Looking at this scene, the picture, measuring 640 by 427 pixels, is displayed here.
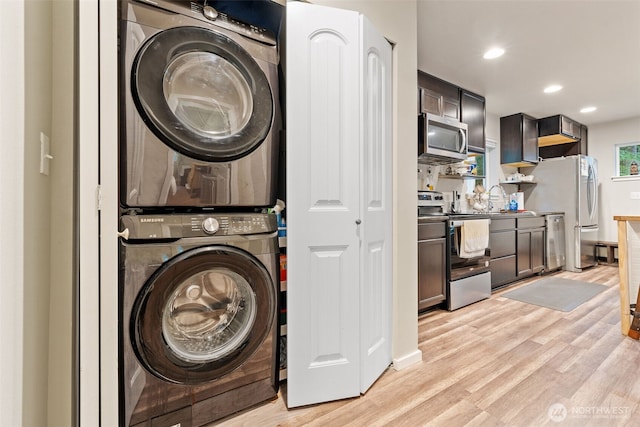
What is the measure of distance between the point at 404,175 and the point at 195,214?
1.21 metres

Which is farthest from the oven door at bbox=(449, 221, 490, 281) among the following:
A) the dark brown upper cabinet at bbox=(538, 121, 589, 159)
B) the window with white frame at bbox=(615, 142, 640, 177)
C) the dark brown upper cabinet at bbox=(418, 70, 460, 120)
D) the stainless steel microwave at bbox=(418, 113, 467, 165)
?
the window with white frame at bbox=(615, 142, 640, 177)

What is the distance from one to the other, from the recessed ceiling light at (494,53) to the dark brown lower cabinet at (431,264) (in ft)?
5.54

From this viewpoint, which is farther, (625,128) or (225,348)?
(625,128)

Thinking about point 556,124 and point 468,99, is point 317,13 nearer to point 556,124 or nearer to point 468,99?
point 468,99

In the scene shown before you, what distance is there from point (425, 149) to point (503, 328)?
1746 millimetres

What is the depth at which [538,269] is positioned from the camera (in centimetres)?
394

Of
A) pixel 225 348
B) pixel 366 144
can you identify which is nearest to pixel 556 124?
pixel 366 144

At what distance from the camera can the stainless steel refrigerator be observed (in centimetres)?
427

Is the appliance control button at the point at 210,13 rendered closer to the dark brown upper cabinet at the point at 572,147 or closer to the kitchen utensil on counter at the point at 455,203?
the kitchen utensil on counter at the point at 455,203

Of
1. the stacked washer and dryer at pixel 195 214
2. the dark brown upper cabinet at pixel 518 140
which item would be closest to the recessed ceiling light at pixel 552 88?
the dark brown upper cabinet at pixel 518 140

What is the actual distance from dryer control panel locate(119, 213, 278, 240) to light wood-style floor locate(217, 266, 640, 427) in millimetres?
880

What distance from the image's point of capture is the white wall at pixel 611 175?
A: 15.6 feet

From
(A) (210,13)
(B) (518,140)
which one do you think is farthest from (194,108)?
(B) (518,140)

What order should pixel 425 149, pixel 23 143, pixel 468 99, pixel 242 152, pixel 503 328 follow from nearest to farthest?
pixel 23 143, pixel 242 152, pixel 503 328, pixel 425 149, pixel 468 99
